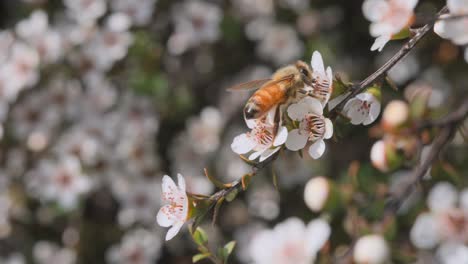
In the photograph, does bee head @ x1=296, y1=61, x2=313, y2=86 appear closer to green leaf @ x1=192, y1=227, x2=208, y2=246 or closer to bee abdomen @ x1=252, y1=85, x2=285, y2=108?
bee abdomen @ x1=252, y1=85, x2=285, y2=108

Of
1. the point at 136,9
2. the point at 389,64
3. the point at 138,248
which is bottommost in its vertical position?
the point at 138,248

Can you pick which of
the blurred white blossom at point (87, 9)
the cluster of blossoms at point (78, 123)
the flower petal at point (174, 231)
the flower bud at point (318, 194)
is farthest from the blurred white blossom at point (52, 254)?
the flower petal at point (174, 231)

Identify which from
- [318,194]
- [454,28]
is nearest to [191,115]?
[318,194]

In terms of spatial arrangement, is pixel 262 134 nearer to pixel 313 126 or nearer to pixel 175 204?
pixel 313 126

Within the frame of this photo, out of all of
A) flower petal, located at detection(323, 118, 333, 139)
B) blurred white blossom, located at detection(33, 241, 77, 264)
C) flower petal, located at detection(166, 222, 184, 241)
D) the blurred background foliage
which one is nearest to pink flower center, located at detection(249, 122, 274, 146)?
flower petal, located at detection(323, 118, 333, 139)

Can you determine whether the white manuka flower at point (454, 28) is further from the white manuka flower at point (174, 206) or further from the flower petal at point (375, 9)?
the white manuka flower at point (174, 206)

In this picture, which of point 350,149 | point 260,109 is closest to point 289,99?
point 260,109

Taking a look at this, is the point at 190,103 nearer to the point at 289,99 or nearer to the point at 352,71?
the point at 352,71
